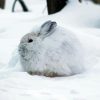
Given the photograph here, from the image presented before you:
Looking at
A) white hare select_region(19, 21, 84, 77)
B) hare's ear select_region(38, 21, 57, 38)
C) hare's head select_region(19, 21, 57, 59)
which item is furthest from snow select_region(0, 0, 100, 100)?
hare's ear select_region(38, 21, 57, 38)

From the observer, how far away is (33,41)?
4.56 m

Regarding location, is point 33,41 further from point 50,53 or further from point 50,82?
point 50,82

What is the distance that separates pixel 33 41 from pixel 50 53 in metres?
0.23

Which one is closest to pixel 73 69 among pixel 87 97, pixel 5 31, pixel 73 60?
pixel 73 60

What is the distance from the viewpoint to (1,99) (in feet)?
11.0

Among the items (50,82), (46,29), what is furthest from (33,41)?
(50,82)

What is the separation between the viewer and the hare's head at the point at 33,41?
4.51 metres

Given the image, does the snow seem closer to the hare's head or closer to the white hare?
the white hare

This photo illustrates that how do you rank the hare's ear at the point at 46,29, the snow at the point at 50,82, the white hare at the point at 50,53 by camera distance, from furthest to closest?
the hare's ear at the point at 46,29, the white hare at the point at 50,53, the snow at the point at 50,82

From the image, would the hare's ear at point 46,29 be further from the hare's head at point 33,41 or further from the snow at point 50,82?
the snow at point 50,82

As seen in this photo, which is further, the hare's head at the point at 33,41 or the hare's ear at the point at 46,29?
the hare's ear at the point at 46,29

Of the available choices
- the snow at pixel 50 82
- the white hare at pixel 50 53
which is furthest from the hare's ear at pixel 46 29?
the snow at pixel 50 82

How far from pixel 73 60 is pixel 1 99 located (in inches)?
54.4

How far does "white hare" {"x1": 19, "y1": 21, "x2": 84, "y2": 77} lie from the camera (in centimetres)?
445
